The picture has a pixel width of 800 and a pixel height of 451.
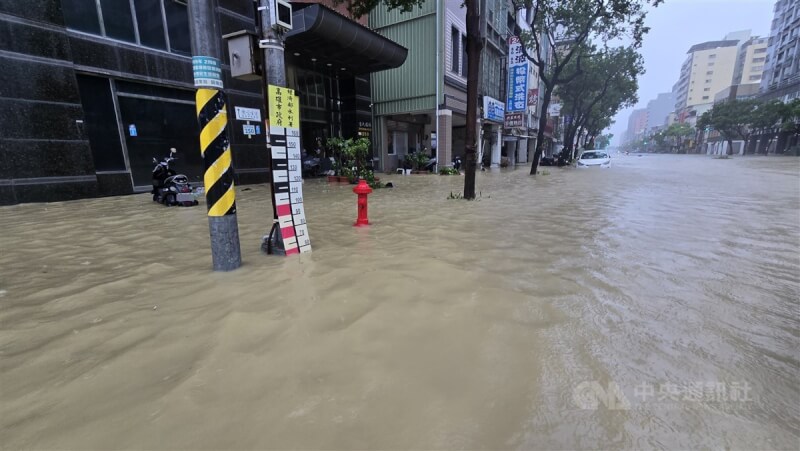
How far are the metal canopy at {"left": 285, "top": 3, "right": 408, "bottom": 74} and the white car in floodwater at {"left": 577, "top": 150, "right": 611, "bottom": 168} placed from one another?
759 inches

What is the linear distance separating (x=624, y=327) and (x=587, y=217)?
4.65 meters

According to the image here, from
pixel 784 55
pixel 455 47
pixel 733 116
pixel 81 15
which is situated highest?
pixel 784 55

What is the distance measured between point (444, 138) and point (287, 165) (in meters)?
15.2

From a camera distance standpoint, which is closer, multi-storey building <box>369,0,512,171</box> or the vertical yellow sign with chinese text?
the vertical yellow sign with chinese text

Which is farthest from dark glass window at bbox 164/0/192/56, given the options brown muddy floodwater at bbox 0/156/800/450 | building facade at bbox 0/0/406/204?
brown muddy floodwater at bbox 0/156/800/450

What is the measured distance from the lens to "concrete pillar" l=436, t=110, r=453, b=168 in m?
18.0

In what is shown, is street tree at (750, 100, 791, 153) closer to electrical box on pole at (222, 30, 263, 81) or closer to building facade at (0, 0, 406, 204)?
building facade at (0, 0, 406, 204)

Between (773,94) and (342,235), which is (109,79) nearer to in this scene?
(342,235)

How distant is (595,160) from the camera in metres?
26.9

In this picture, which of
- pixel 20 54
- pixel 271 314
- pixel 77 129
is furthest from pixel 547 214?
pixel 20 54

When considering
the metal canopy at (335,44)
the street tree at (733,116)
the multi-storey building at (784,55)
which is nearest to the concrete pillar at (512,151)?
the metal canopy at (335,44)

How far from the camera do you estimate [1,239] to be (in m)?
4.86

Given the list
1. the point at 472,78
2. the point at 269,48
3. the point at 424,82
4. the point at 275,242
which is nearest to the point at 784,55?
the point at 424,82

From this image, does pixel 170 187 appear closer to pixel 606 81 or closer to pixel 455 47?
pixel 455 47
